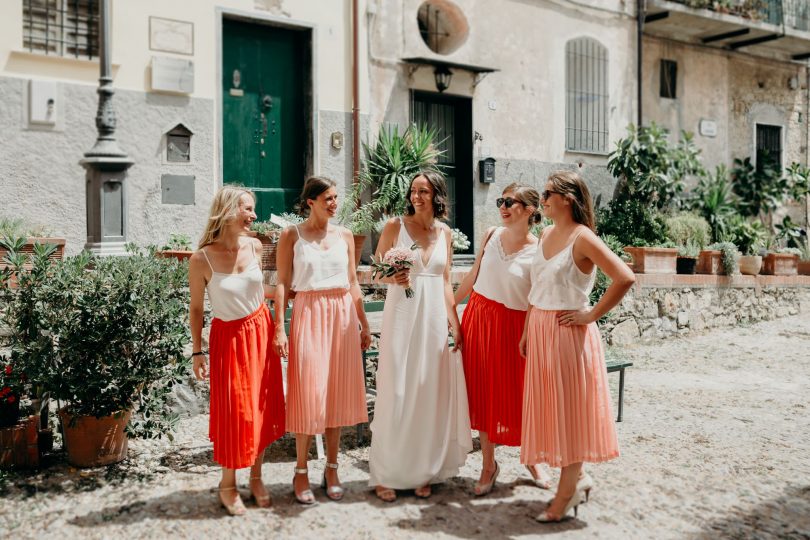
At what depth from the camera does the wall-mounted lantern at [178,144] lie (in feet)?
28.6

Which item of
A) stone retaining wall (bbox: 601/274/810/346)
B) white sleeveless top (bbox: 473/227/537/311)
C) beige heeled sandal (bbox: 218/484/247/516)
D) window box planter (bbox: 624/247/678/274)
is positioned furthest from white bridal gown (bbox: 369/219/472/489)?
window box planter (bbox: 624/247/678/274)

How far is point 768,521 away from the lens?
3.89 m

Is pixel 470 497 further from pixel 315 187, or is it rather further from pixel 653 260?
pixel 653 260

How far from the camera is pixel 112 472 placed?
14.8 feet

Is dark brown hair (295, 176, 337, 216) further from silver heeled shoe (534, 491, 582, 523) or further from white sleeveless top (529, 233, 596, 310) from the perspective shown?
silver heeled shoe (534, 491, 582, 523)

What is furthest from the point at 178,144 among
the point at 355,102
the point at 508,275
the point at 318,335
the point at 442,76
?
the point at 508,275

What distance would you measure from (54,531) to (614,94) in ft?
37.8

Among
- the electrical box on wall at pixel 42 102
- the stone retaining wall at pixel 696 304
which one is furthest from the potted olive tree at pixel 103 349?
the stone retaining wall at pixel 696 304

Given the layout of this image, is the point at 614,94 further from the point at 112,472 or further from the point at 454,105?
the point at 112,472

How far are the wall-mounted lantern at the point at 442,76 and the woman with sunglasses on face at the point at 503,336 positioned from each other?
6687mm

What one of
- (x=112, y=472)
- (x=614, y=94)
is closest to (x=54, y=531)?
(x=112, y=472)

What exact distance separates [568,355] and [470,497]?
1.04 metres

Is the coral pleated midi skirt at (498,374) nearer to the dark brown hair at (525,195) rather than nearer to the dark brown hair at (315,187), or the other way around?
the dark brown hair at (525,195)

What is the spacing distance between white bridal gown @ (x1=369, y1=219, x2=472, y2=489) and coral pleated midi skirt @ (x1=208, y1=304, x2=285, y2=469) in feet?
2.09
